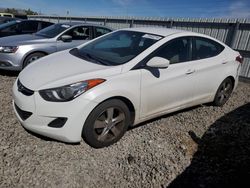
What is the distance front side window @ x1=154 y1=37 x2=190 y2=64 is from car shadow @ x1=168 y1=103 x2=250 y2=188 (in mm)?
1270

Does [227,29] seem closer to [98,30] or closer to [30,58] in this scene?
[98,30]

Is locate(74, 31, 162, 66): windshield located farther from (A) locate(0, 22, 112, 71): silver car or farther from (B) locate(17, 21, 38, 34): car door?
(B) locate(17, 21, 38, 34): car door

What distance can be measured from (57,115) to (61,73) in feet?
1.95

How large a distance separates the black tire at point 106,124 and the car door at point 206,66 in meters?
1.55

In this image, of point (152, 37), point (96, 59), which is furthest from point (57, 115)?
point (152, 37)

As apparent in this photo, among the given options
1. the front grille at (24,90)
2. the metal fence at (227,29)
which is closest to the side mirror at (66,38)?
the front grille at (24,90)

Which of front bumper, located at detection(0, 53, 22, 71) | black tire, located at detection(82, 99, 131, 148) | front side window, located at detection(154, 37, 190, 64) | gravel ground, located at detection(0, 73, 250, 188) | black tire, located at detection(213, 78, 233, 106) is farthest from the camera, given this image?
front bumper, located at detection(0, 53, 22, 71)

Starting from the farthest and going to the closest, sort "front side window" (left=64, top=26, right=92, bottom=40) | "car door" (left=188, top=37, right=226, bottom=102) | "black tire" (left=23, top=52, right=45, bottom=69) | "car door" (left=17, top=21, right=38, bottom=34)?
"car door" (left=17, top=21, right=38, bottom=34)
"front side window" (left=64, top=26, right=92, bottom=40)
"black tire" (left=23, top=52, right=45, bottom=69)
"car door" (left=188, top=37, right=226, bottom=102)

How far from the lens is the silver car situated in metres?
5.36

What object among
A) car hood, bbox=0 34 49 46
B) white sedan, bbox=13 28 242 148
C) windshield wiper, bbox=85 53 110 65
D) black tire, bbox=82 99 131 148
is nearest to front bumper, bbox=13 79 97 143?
→ white sedan, bbox=13 28 242 148

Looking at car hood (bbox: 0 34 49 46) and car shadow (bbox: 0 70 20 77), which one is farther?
car shadow (bbox: 0 70 20 77)

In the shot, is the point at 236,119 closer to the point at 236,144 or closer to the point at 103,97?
the point at 236,144

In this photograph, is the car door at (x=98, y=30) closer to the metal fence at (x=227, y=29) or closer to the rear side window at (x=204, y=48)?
the metal fence at (x=227, y=29)

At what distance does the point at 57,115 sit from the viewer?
256 centimetres
